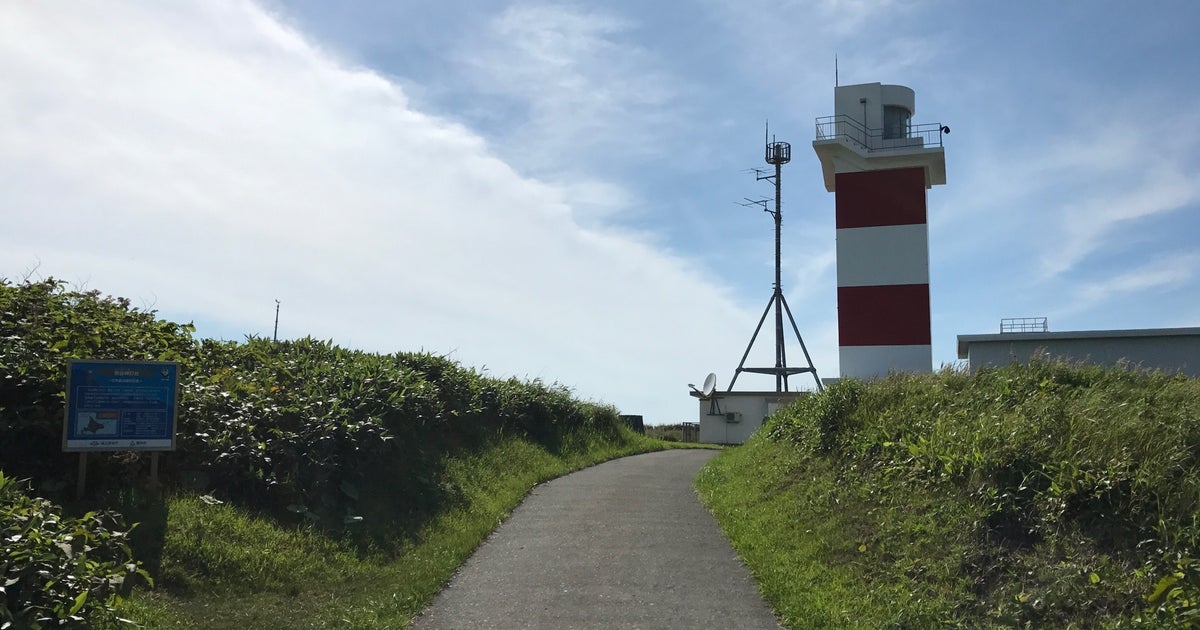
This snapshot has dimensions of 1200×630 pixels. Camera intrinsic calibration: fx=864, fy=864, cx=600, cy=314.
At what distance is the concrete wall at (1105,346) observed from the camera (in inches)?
727

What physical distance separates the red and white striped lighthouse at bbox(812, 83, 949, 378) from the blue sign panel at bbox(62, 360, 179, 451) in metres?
18.0

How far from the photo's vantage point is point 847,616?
716 centimetres

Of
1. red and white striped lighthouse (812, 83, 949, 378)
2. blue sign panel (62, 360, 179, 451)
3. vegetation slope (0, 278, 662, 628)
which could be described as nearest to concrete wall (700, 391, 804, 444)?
Answer: red and white striped lighthouse (812, 83, 949, 378)

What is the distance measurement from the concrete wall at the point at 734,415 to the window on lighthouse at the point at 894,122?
12460 mm

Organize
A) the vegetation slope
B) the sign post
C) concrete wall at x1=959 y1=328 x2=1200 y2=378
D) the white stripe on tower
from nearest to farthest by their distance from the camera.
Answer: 1. the vegetation slope
2. the sign post
3. concrete wall at x1=959 y1=328 x2=1200 y2=378
4. the white stripe on tower

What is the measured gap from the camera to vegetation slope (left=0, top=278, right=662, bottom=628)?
21.0 ft

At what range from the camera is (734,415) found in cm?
3456

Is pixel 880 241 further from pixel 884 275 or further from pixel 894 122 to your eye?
pixel 894 122

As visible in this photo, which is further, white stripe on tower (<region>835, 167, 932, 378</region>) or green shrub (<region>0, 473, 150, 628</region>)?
white stripe on tower (<region>835, 167, 932, 378</region>)

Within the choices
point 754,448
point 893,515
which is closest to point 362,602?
point 893,515

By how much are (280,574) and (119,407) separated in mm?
2256

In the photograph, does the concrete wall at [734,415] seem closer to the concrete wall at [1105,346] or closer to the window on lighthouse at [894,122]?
the window on lighthouse at [894,122]

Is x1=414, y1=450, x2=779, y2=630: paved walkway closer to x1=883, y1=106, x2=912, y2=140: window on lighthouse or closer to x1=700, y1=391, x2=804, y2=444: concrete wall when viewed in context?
x1=883, y1=106, x2=912, y2=140: window on lighthouse

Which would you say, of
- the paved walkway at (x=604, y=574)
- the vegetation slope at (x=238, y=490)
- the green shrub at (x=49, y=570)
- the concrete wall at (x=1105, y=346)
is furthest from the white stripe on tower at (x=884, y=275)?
the green shrub at (x=49, y=570)
